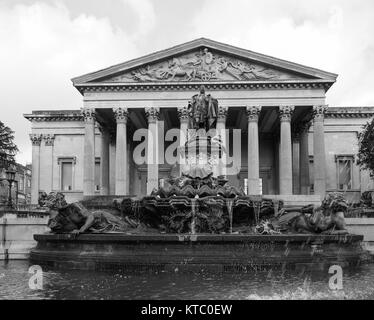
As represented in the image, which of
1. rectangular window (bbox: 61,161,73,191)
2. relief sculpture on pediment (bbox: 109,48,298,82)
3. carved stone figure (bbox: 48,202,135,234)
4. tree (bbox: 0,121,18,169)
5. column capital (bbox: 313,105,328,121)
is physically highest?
relief sculpture on pediment (bbox: 109,48,298,82)

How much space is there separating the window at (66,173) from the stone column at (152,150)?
18108 mm

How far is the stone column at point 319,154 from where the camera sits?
47031 millimetres

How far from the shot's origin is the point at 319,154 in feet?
156

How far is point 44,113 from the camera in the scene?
61.7m

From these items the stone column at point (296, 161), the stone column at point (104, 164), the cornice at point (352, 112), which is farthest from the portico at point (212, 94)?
the cornice at point (352, 112)

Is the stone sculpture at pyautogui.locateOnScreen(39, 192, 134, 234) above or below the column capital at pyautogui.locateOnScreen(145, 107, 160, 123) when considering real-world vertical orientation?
below

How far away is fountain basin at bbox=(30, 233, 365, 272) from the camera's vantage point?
13.2 m

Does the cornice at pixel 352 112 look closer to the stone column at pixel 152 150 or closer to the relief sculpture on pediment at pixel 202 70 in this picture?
the relief sculpture on pediment at pixel 202 70

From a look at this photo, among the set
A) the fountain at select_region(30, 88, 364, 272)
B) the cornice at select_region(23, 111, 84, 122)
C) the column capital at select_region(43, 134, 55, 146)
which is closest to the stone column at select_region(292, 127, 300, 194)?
the cornice at select_region(23, 111, 84, 122)

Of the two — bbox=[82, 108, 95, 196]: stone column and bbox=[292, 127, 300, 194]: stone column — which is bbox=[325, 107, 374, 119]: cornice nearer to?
bbox=[292, 127, 300, 194]: stone column

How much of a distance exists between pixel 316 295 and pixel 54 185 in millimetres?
55640

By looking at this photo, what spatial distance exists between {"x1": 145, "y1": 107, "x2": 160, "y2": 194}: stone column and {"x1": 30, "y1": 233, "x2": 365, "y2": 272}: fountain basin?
1301 inches

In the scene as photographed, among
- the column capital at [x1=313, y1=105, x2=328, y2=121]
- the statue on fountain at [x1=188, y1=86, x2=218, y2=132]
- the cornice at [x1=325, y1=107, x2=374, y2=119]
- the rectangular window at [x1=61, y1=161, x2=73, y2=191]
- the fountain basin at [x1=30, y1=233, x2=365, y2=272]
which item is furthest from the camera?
the rectangular window at [x1=61, y1=161, x2=73, y2=191]

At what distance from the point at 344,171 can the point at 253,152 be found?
17972 millimetres
